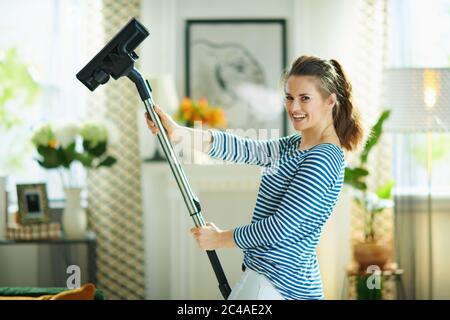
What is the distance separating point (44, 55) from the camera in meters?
4.27

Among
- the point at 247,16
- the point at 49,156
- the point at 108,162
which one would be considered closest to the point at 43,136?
the point at 49,156

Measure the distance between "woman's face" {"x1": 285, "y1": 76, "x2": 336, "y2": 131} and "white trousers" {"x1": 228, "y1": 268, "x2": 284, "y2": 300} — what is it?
0.33 m

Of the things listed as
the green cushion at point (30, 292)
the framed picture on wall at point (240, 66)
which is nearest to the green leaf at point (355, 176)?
the framed picture on wall at point (240, 66)

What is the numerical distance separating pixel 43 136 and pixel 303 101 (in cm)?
255

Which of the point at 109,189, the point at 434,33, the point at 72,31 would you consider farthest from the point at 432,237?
the point at 72,31

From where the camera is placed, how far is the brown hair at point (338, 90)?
1612 mm

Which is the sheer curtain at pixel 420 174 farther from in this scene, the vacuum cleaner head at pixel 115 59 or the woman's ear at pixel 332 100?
the vacuum cleaner head at pixel 115 59

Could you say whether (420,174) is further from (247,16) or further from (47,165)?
(47,165)

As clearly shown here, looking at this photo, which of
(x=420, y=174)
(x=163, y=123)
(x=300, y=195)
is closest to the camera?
(x=300, y=195)

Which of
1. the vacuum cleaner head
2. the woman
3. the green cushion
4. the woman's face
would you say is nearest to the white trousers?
the woman

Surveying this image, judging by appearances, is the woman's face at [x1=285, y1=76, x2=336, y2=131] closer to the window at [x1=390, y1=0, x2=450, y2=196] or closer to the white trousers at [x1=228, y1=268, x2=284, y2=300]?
the white trousers at [x1=228, y1=268, x2=284, y2=300]

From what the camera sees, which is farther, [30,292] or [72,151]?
[72,151]
